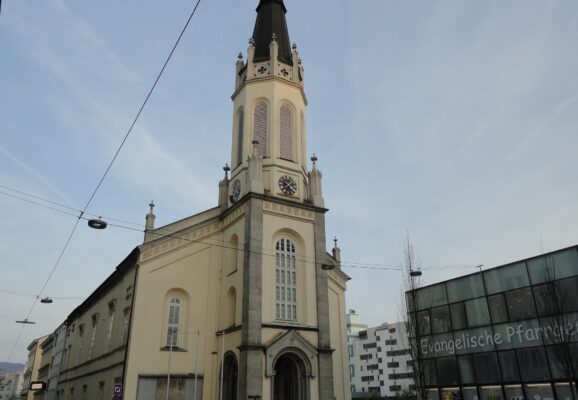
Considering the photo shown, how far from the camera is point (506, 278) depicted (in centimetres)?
2767

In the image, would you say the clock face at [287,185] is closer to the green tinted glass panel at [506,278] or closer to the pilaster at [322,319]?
the pilaster at [322,319]

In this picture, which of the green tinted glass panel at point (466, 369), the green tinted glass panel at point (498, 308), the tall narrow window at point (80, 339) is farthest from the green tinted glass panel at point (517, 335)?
the tall narrow window at point (80, 339)

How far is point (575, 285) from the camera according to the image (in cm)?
2417

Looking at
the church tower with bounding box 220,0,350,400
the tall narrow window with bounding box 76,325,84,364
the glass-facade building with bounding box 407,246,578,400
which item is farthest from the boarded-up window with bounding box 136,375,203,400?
the tall narrow window with bounding box 76,325,84,364

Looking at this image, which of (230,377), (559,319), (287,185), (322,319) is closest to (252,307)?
(322,319)

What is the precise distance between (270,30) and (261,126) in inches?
343

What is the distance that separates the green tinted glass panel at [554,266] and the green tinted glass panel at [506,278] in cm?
51

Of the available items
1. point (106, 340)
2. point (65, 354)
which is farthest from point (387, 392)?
point (106, 340)

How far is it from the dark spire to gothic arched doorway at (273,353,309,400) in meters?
20.9

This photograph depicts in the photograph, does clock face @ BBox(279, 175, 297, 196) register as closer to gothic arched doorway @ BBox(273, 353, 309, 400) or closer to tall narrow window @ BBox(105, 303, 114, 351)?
gothic arched doorway @ BBox(273, 353, 309, 400)

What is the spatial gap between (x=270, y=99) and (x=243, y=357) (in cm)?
1726

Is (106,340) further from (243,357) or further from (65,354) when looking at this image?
(65,354)

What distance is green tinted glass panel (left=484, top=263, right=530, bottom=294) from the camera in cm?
2683

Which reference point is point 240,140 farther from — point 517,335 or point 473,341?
point 517,335
